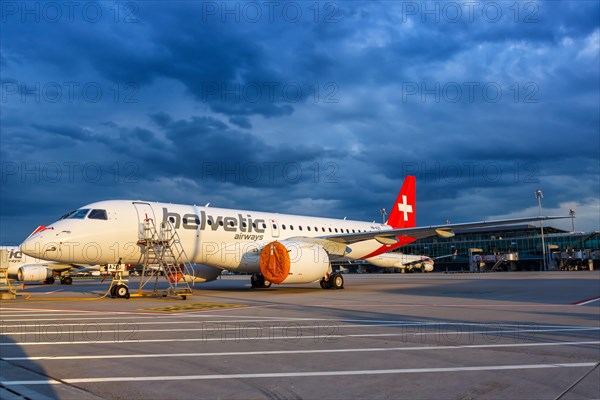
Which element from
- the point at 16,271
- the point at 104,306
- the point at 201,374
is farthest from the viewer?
the point at 16,271

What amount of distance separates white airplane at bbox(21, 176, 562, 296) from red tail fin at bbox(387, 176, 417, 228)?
21.5 feet

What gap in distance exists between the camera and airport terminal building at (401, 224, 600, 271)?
7706 centimetres

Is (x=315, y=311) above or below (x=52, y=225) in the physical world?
below

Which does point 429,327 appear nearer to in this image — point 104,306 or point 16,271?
point 104,306

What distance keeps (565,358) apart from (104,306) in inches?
529

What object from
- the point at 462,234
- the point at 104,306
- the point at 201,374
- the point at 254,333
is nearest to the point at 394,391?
the point at 201,374

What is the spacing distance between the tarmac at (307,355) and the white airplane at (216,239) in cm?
538

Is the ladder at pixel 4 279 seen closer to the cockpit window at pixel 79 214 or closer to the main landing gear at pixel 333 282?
the cockpit window at pixel 79 214

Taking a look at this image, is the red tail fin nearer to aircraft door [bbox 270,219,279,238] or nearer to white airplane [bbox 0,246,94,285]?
aircraft door [bbox 270,219,279,238]

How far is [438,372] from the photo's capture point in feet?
20.3

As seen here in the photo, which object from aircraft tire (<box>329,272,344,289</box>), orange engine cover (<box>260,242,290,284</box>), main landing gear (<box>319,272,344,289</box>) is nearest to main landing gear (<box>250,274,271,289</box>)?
main landing gear (<box>319,272,344,289</box>)

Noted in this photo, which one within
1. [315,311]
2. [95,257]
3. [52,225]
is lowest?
[315,311]

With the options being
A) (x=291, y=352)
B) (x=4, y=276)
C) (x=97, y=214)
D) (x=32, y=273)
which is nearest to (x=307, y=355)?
(x=291, y=352)

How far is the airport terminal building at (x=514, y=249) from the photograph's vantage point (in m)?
77.1
